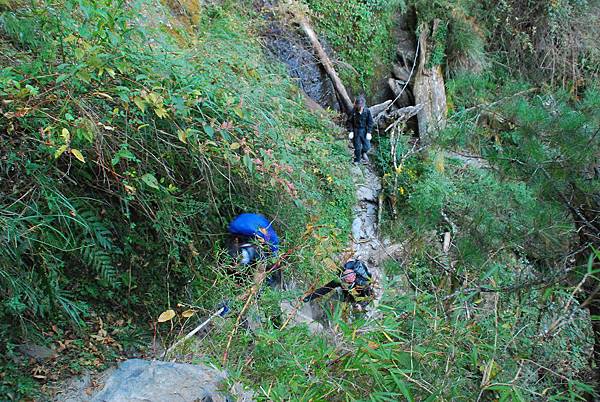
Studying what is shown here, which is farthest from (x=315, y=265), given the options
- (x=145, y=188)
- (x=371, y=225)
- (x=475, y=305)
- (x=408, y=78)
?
(x=408, y=78)

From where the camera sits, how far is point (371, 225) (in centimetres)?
793

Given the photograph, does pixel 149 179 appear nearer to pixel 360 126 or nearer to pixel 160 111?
pixel 160 111

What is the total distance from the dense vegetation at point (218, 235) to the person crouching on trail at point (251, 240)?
0.16 metres

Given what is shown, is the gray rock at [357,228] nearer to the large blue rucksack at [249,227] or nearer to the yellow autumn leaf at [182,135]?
the large blue rucksack at [249,227]

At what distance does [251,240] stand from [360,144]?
490cm

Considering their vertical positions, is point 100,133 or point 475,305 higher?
point 100,133

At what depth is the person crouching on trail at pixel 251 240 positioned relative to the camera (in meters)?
3.82

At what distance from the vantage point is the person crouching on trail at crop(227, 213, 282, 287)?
12.5 feet

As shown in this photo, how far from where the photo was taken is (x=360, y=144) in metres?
8.45

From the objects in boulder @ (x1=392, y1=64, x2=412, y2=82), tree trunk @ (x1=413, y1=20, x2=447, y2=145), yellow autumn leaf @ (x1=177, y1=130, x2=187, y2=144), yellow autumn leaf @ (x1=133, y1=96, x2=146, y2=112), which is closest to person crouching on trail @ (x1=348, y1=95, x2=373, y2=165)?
tree trunk @ (x1=413, y1=20, x2=447, y2=145)

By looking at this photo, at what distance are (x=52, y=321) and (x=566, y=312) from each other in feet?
9.89

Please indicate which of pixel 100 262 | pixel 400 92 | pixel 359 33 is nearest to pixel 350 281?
pixel 100 262

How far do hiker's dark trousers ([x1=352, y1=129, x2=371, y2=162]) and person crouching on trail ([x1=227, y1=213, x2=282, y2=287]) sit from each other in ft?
14.8

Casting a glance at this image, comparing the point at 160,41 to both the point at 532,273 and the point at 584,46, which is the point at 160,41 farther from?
the point at 584,46
